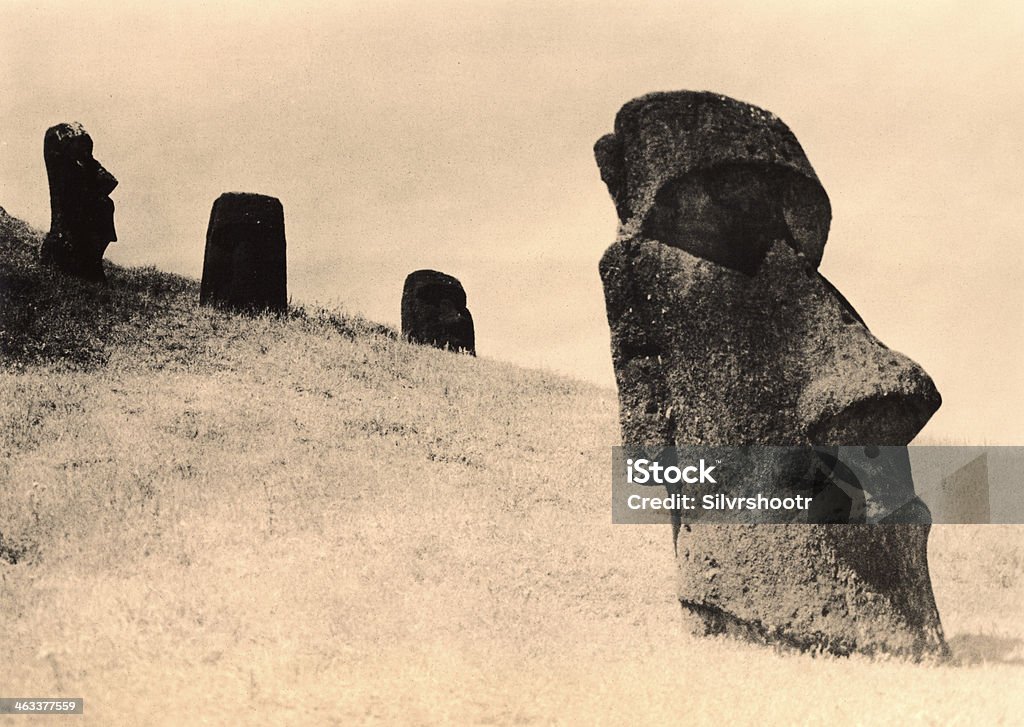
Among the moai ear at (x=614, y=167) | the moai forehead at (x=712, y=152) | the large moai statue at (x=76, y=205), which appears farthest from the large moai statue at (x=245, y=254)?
the moai forehead at (x=712, y=152)

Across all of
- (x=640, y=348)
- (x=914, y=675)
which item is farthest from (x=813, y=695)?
(x=640, y=348)

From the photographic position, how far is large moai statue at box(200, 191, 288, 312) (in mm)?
21297

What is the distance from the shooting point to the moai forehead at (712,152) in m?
8.62

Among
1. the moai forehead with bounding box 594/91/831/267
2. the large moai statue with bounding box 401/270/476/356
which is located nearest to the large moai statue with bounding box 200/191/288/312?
the large moai statue with bounding box 401/270/476/356

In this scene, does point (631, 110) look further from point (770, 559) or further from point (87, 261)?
point (87, 261)

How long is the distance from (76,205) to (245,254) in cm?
304

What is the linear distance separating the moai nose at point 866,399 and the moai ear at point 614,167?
1910 millimetres

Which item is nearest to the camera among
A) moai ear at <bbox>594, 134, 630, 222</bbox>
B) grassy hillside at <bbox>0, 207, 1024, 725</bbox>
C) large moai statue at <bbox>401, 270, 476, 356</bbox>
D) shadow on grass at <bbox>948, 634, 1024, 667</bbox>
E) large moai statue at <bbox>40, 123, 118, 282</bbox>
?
grassy hillside at <bbox>0, 207, 1024, 725</bbox>

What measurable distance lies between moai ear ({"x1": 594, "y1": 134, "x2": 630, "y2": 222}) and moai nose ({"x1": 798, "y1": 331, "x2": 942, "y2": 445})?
1.91 m

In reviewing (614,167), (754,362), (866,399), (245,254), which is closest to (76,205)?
(245,254)

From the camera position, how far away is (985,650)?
8344 millimetres

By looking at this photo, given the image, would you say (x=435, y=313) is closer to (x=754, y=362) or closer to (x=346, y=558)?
(x=346, y=558)

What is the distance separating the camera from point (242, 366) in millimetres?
18531

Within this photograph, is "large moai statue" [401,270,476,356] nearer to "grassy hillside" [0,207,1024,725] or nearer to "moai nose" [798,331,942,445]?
"grassy hillside" [0,207,1024,725]
